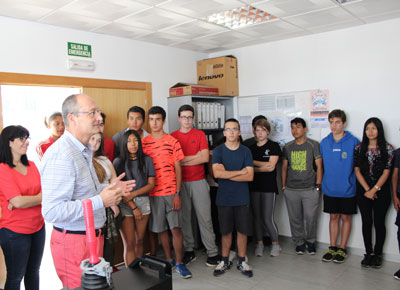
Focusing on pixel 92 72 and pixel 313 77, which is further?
pixel 313 77

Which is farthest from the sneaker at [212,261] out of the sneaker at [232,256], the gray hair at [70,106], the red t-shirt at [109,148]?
the gray hair at [70,106]

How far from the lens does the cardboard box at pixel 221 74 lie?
4.67m

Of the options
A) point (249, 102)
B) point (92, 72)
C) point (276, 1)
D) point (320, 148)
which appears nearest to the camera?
point (276, 1)

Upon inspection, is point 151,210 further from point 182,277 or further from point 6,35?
point 6,35

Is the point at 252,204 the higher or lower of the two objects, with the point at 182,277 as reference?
higher

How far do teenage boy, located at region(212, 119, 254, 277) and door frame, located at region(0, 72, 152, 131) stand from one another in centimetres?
138

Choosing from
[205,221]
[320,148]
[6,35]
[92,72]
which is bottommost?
[205,221]

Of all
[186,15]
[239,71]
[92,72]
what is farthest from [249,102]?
[92,72]

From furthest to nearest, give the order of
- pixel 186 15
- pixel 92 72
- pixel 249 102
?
pixel 249 102
pixel 92 72
pixel 186 15

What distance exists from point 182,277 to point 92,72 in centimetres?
240

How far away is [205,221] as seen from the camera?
3.72 metres

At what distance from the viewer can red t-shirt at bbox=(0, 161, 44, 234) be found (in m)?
2.40

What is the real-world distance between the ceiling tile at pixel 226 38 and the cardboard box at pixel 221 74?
0.32 metres

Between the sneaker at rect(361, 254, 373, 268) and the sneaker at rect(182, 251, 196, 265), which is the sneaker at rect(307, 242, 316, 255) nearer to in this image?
the sneaker at rect(361, 254, 373, 268)
